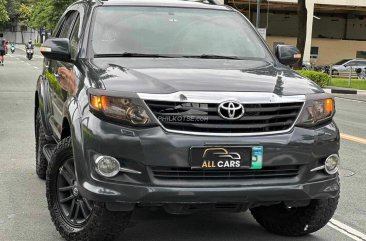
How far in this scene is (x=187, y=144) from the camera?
369cm

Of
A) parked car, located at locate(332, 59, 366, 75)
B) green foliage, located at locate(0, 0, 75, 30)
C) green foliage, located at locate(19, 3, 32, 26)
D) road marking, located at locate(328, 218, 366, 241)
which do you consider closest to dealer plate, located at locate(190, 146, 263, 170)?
road marking, located at locate(328, 218, 366, 241)

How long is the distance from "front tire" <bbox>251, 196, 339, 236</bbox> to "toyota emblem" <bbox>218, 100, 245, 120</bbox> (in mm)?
864

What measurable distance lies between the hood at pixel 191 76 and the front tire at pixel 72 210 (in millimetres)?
629

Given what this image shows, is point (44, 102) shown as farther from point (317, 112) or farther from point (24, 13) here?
point (24, 13)

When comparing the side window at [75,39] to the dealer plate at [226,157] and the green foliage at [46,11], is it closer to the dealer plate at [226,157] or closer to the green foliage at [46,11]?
the dealer plate at [226,157]

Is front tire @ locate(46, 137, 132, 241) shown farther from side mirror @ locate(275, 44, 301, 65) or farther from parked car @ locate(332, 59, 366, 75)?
parked car @ locate(332, 59, 366, 75)

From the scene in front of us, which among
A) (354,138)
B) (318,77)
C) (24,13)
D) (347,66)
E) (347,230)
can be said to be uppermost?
(347,230)

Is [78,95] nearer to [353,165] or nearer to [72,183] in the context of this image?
[72,183]

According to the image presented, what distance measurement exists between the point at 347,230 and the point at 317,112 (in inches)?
56.4

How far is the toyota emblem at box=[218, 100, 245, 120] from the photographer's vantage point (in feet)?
12.3

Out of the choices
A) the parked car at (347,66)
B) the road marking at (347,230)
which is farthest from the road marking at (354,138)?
the parked car at (347,66)

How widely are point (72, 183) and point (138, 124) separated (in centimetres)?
88

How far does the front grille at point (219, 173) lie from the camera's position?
3742 mm

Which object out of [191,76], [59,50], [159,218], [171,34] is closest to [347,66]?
[171,34]
